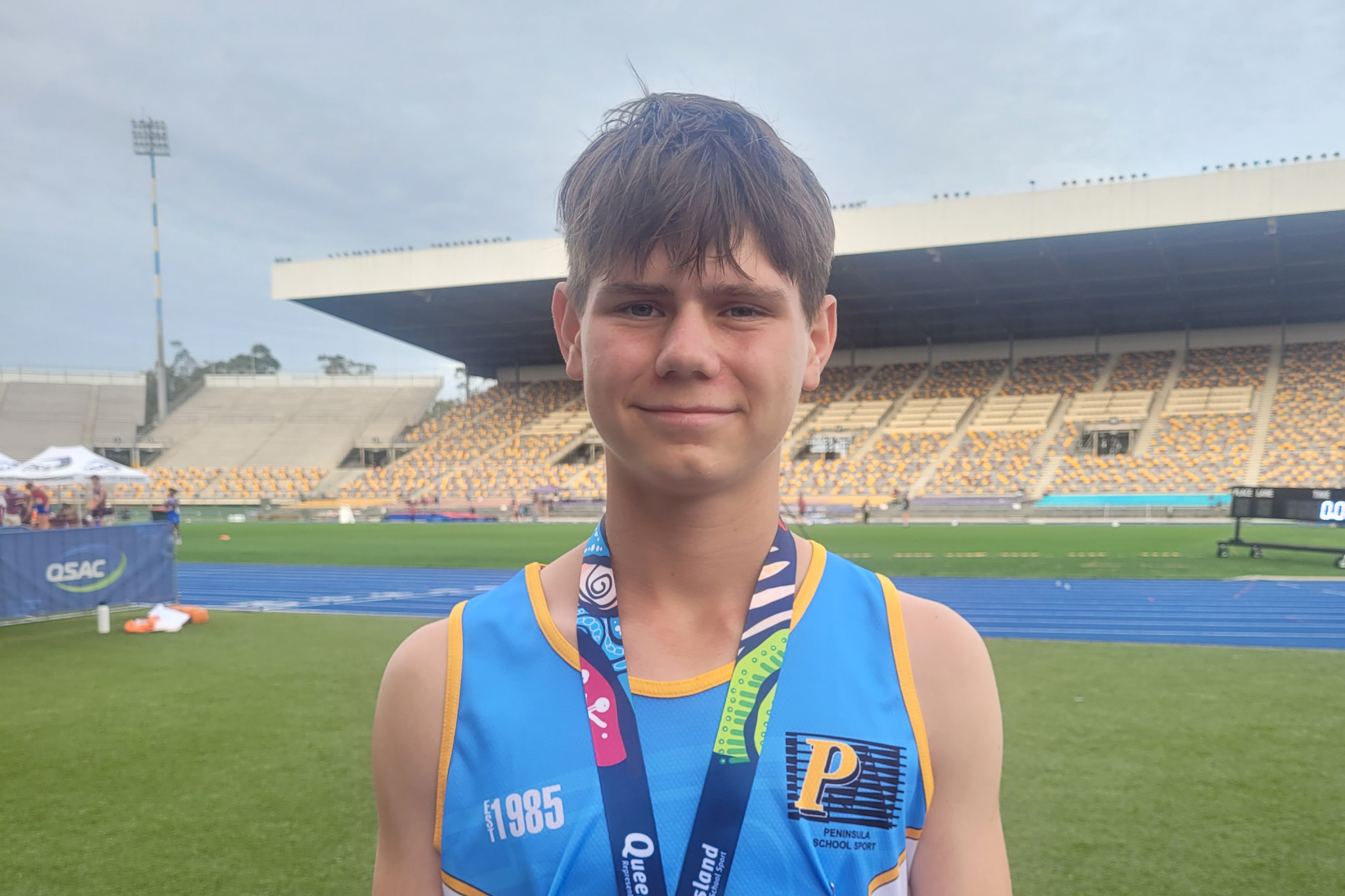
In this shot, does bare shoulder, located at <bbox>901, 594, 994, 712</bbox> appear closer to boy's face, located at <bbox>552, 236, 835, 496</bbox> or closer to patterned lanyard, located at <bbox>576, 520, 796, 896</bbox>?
patterned lanyard, located at <bbox>576, 520, 796, 896</bbox>

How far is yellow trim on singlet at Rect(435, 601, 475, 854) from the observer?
107cm

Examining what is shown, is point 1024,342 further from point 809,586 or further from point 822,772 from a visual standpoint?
point 822,772

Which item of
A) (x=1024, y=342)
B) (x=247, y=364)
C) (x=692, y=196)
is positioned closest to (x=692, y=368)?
(x=692, y=196)

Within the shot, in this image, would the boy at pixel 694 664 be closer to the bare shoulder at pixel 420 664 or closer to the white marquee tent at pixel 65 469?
the bare shoulder at pixel 420 664

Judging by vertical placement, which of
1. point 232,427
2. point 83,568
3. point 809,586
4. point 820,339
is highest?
point 232,427

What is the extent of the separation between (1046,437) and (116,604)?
32350 mm

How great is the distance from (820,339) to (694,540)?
14.0 inches

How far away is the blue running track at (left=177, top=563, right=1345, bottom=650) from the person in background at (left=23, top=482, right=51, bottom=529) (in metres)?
3.17

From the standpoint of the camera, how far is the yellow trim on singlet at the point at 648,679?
107cm

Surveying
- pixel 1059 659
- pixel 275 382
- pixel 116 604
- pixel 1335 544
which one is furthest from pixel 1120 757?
pixel 275 382

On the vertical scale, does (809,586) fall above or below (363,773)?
above

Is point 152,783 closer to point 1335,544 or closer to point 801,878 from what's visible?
point 801,878

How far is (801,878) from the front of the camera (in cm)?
100

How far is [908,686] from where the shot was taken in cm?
109
